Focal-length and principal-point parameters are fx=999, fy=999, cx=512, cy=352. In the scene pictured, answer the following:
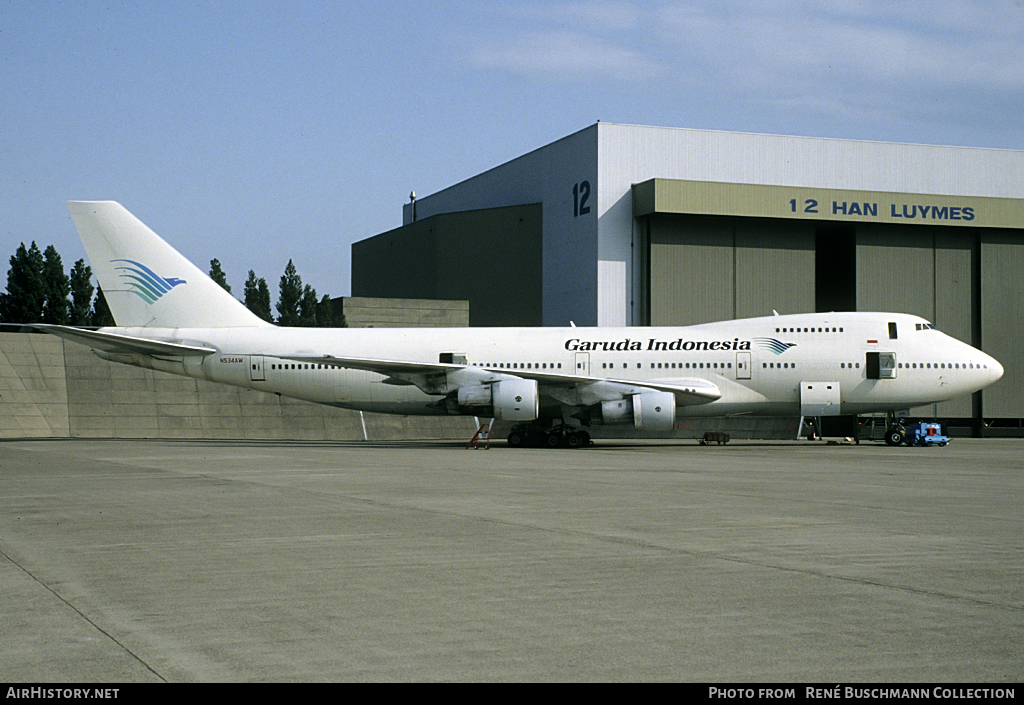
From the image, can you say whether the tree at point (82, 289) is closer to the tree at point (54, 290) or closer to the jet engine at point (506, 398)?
the tree at point (54, 290)

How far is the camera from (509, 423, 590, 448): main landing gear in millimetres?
31484

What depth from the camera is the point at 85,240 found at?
3209 centimetres

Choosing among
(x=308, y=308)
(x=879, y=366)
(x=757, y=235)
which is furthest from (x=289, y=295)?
(x=879, y=366)

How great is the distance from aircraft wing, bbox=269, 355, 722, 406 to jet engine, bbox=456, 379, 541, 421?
212mm

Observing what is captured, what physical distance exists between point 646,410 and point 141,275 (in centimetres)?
1676

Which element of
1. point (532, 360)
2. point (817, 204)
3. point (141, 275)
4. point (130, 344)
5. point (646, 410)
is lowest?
point (646, 410)

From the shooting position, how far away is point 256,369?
32344mm

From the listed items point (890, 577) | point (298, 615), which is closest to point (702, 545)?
point (890, 577)

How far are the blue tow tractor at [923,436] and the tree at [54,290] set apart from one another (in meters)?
51.8

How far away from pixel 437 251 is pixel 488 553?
154ft

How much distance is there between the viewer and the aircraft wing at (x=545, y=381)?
29.4m

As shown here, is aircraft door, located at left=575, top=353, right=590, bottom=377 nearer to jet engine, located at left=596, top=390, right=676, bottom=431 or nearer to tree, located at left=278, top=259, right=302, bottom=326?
jet engine, located at left=596, top=390, right=676, bottom=431

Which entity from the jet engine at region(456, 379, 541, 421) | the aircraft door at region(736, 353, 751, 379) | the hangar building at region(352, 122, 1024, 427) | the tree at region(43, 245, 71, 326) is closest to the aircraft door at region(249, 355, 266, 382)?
the jet engine at region(456, 379, 541, 421)

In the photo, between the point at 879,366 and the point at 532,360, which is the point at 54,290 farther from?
the point at 879,366
